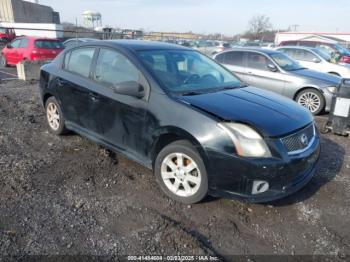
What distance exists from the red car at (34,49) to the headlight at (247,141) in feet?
37.0

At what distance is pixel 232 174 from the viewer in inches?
113

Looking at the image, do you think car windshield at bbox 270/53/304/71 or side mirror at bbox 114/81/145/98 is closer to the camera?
side mirror at bbox 114/81/145/98

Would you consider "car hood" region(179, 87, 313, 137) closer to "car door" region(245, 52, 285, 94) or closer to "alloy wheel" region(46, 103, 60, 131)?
"alloy wheel" region(46, 103, 60, 131)

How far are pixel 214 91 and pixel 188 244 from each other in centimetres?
182

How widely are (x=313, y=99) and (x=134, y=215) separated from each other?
5793 millimetres

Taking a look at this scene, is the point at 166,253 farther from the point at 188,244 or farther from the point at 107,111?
the point at 107,111

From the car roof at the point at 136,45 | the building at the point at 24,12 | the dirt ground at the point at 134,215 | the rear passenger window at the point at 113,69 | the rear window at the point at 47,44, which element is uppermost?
the building at the point at 24,12

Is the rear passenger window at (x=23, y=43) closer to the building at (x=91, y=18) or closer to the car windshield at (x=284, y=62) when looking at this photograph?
the car windshield at (x=284, y=62)

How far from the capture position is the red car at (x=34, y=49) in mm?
12078

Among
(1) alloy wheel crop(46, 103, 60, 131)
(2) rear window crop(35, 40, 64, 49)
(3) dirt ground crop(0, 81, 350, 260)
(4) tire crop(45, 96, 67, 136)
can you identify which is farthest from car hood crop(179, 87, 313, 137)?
(2) rear window crop(35, 40, 64, 49)

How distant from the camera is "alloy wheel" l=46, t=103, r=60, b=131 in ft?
16.4

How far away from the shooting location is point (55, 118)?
5.07 meters

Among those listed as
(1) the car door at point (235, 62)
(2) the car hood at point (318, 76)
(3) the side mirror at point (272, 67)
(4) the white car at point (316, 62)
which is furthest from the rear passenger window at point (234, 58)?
(4) the white car at point (316, 62)

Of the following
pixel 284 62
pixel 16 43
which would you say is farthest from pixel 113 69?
pixel 16 43
